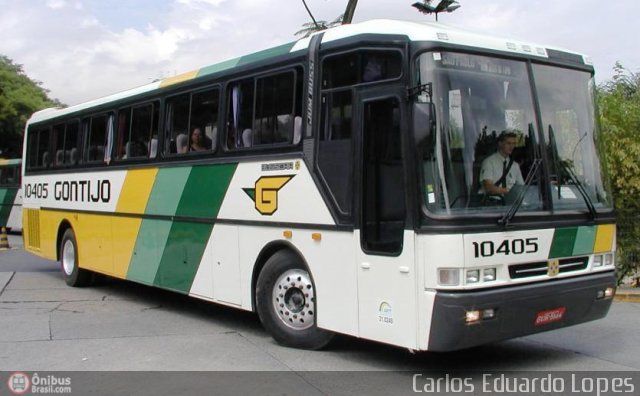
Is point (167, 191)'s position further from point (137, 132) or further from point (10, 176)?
point (10, 176)

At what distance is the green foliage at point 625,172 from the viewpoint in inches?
471

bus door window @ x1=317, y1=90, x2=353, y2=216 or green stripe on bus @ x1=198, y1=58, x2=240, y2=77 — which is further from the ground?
green stripe on bus @ x1=198, y1=58, x2=240, y2=77

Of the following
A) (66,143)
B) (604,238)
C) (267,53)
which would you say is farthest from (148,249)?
(604,238)

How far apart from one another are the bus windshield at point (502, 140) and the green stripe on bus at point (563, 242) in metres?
0.23

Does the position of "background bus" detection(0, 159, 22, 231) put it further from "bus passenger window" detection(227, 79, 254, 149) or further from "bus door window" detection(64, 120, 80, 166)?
"bus passenger window" detection(227, 79, 254, 149)

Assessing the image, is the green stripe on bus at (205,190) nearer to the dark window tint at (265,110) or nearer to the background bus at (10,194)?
the dark window tint at (265,110)

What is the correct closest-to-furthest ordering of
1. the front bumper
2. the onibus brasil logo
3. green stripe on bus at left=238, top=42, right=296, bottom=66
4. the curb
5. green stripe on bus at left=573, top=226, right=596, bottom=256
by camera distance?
the front bumper < green stripe on bus at left=573, top=226, right=596, bottom=256 < the onibus brasil logo < green stripe on bus at left=238, top=42, right=296, bottom=66 < the curb

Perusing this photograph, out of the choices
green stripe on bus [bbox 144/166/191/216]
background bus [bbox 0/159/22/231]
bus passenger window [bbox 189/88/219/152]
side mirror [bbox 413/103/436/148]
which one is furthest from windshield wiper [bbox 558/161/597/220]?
background bus [bbox 0/159/22/231]

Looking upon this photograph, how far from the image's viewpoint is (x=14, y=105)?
42469mm

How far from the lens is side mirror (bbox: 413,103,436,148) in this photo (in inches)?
226

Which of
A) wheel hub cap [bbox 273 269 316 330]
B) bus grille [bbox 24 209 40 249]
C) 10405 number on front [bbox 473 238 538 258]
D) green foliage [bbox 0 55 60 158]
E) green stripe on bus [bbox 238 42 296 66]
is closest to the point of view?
10405 number on front [bbox 473 238 538 258]

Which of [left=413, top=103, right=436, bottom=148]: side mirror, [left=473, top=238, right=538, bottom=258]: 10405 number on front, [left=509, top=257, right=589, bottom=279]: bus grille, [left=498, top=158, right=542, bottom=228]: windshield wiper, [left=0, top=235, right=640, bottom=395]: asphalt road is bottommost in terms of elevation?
[left=0, top=235, right=640, bottom=395]: asphalt road

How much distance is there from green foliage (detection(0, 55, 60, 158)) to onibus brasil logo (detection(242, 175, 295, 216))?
38743 millimetres

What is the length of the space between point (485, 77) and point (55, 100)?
51631 millimetres
